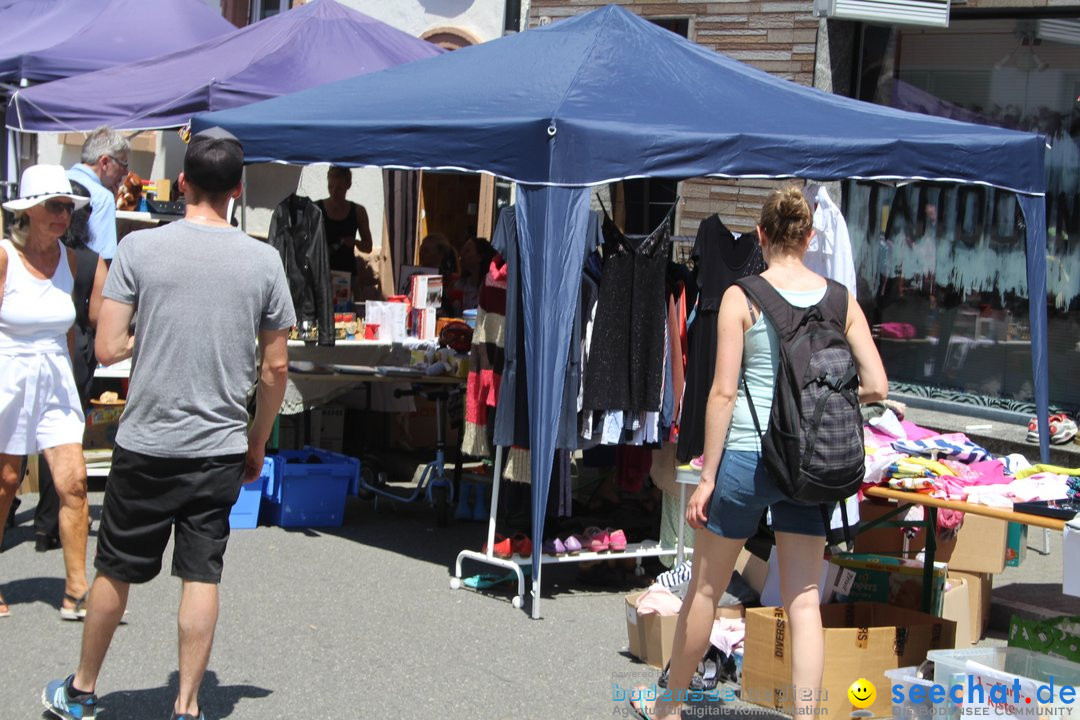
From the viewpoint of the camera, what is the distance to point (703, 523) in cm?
451

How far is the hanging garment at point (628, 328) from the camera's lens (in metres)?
6.90

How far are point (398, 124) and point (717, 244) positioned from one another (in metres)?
1.80

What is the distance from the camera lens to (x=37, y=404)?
5.73m

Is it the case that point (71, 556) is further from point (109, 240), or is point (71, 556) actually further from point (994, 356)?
point (994, 356)

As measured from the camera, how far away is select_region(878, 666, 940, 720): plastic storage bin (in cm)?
486

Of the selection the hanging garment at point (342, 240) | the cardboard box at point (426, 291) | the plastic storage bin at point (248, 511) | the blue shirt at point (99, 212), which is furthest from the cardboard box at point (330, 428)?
the blue shirt at point (99, 212)

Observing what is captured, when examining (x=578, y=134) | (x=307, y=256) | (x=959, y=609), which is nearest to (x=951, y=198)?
(x=307, y=256)

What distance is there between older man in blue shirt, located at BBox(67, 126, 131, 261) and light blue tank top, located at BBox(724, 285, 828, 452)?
15.1 feet

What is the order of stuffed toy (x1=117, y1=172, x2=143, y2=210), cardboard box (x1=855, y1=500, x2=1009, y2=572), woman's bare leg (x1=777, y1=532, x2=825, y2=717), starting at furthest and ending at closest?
1. stuffed toy (x1=117, y1=172, x2=143, y2=210)
2. cardboard box (x1=855, y1=500, x2=1009, y2=572)
3. woman's bare leg (x1=777, y1=532, x2=825, y2=717)

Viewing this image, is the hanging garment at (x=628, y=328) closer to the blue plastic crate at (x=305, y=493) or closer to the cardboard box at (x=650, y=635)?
the cardboard box at (x=650, y=635)

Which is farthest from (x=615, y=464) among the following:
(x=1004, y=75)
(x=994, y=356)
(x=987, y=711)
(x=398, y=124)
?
(x=1004, y=75)

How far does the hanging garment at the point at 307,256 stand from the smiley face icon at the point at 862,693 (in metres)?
4.91

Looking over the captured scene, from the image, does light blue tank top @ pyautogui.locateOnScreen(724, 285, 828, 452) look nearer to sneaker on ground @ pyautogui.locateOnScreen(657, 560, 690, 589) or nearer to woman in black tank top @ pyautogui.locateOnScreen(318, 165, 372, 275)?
sneaker on ground @ pyautogui.locateOnScreen(657, 560, 690, 589)

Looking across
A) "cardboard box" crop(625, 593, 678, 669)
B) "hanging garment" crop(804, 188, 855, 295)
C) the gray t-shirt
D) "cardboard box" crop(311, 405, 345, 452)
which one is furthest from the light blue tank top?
"cardboard box" crop(311, 405, 345, 452)
